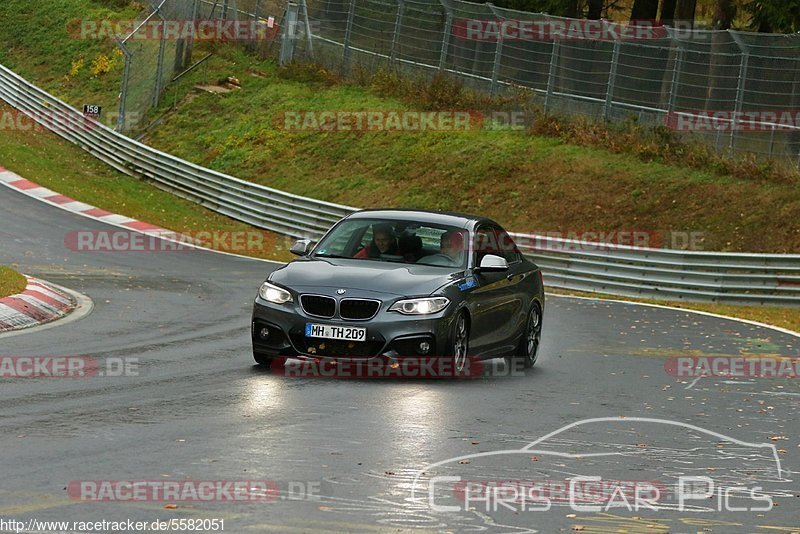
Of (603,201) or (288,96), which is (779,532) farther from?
(288,96)

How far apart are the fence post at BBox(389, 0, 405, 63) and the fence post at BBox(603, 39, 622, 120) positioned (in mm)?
7753

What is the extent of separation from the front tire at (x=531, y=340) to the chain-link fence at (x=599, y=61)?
1707 centimetres

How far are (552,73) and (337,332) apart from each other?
24.6 meters

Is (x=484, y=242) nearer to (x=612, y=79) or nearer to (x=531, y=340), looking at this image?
(x=531, y=340)

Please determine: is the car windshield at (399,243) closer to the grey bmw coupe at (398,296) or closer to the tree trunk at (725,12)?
the grey bmw coupe at (398,296)

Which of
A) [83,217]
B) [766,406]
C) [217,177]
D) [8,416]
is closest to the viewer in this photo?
[8,416]

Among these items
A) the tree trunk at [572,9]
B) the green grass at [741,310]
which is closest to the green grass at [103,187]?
the green grass at [741,310]

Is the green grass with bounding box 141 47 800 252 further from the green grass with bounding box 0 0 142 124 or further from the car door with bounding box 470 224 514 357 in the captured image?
the car door with bounding box 470 224 514 357

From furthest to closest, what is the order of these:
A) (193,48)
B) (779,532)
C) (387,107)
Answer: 1. (193,48)
2. (387,107)
3. (779,532)

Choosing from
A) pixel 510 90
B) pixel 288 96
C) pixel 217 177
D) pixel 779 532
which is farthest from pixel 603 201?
pixel 779 532

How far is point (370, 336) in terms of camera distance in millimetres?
12570

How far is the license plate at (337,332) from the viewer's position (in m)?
12.6

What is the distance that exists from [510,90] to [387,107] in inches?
157

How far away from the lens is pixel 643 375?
14.5 meters
